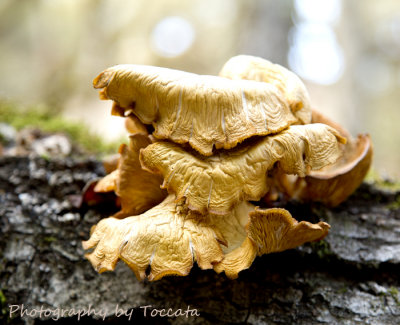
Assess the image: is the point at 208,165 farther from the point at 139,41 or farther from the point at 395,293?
the point at 139,41

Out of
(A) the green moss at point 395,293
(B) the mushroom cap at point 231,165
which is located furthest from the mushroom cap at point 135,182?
(A) the green moss at point 395,293

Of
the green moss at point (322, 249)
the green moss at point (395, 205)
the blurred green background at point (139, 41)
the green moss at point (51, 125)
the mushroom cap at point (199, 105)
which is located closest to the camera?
the mushroom cap at point (199, 105)

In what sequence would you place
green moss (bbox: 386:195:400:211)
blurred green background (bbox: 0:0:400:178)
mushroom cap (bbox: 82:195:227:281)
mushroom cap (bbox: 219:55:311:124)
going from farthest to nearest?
blurred green background (bbox: 0:0:400:178), green moss (bbox: 386:195:400:211), mushroom cap (bbox: 219:55:311:124), mushroom cap (bbox: 82:195:227:281)

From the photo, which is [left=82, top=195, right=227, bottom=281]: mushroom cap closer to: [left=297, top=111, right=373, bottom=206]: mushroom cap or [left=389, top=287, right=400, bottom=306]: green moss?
[left=297, top=111, right=373, bottom=206]: mushroom cap

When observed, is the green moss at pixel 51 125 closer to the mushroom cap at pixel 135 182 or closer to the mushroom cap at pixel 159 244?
the mushroom cap at pixel 135 182

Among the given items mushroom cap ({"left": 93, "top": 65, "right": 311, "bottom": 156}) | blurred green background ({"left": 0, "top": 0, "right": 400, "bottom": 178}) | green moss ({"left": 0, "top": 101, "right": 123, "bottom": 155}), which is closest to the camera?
mushroom cap ({"left": 93, "top": 65, "right": 311, "bottom": 156})

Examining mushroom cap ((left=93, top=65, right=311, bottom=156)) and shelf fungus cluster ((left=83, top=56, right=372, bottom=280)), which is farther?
mushroom cap ((left=93, top=65, right=311, bottom=156))

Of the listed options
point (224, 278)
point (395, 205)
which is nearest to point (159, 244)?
point (224, 278)

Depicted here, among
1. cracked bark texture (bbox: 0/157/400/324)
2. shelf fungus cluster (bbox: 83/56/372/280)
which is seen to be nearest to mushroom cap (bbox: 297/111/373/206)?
cracked bark texture (bbox: 0/157/400/324)
